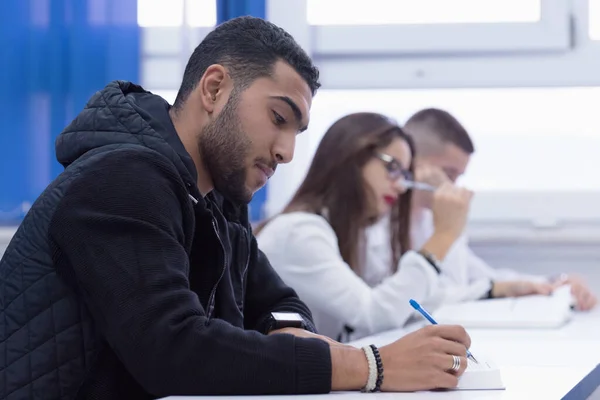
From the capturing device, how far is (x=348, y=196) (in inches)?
100

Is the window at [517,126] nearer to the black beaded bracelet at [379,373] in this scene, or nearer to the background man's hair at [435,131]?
the background man's hair at [435,131]

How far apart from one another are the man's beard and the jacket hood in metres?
0.09

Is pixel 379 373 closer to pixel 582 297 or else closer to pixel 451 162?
pixel 582 297

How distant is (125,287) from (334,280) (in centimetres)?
119

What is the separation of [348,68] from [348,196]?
3.28 feet

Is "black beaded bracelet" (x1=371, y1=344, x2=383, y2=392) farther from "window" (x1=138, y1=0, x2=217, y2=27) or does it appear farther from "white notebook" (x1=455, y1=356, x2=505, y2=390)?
"window" (x1=138, y1=0, x2=217, y2=27)

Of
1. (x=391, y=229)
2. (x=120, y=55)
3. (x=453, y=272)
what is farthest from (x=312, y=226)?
(x=120, y=55)

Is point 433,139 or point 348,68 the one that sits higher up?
point 348,68

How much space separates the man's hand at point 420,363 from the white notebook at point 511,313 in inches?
40.7

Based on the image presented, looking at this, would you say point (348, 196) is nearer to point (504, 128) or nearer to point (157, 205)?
point (504, 128)

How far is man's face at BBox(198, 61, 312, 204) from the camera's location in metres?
1.44

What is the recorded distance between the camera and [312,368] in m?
1.15

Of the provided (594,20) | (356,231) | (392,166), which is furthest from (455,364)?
(594,20)

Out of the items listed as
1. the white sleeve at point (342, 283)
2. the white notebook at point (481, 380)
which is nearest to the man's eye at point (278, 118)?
the white notebook at point (481, 380)
